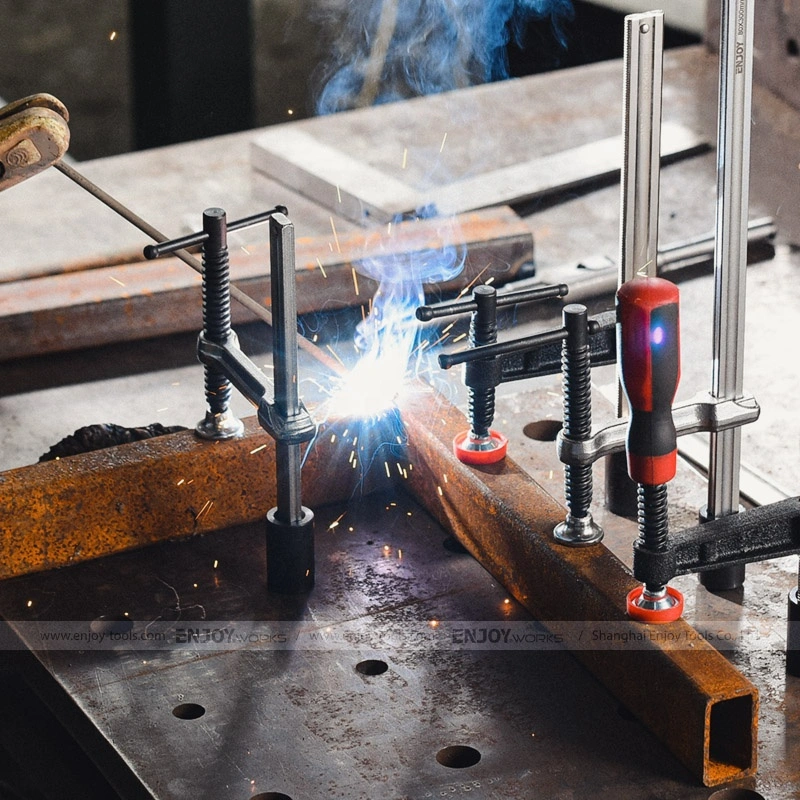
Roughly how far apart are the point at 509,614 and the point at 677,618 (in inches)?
10.7

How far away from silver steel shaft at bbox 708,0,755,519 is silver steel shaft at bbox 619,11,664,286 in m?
0.09

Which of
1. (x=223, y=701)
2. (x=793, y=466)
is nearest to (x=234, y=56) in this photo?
(x=793, y=466)

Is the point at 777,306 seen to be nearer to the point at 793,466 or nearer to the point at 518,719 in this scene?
the point at 793,466

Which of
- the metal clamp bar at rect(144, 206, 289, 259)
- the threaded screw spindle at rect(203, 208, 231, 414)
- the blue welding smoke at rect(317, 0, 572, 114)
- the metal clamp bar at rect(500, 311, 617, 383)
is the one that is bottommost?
the blue welding smoke at rect(317, 0, 572, 114)

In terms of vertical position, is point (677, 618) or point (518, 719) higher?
point (677, 618)

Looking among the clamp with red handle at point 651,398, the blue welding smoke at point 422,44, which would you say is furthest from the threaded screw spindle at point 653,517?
the blue welding smoke at point 422,44

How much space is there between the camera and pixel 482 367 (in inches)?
77.5

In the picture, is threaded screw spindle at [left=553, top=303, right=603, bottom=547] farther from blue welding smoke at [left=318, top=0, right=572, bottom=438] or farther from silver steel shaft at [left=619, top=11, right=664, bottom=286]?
blue welding smoke at [left=318, top=0, right=572, bottom=438]

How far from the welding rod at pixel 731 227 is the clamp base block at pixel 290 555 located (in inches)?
20.0

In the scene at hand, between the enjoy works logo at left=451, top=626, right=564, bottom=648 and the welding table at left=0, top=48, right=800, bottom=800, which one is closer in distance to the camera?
the welding table at left=0, top=48, right=800, bottom=800

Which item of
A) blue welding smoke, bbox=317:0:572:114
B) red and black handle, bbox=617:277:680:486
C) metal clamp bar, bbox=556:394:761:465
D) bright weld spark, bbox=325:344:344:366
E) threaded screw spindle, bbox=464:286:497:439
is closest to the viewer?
red and black handle, bbox=617:277:680:486

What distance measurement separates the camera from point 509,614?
193 centimetres

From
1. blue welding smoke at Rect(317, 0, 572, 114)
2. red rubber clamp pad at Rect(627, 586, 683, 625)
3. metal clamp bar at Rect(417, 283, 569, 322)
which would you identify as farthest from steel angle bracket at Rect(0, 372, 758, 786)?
blue welding smoke at Rect(317, 0, 572, 114)

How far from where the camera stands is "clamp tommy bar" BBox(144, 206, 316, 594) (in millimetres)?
1870
